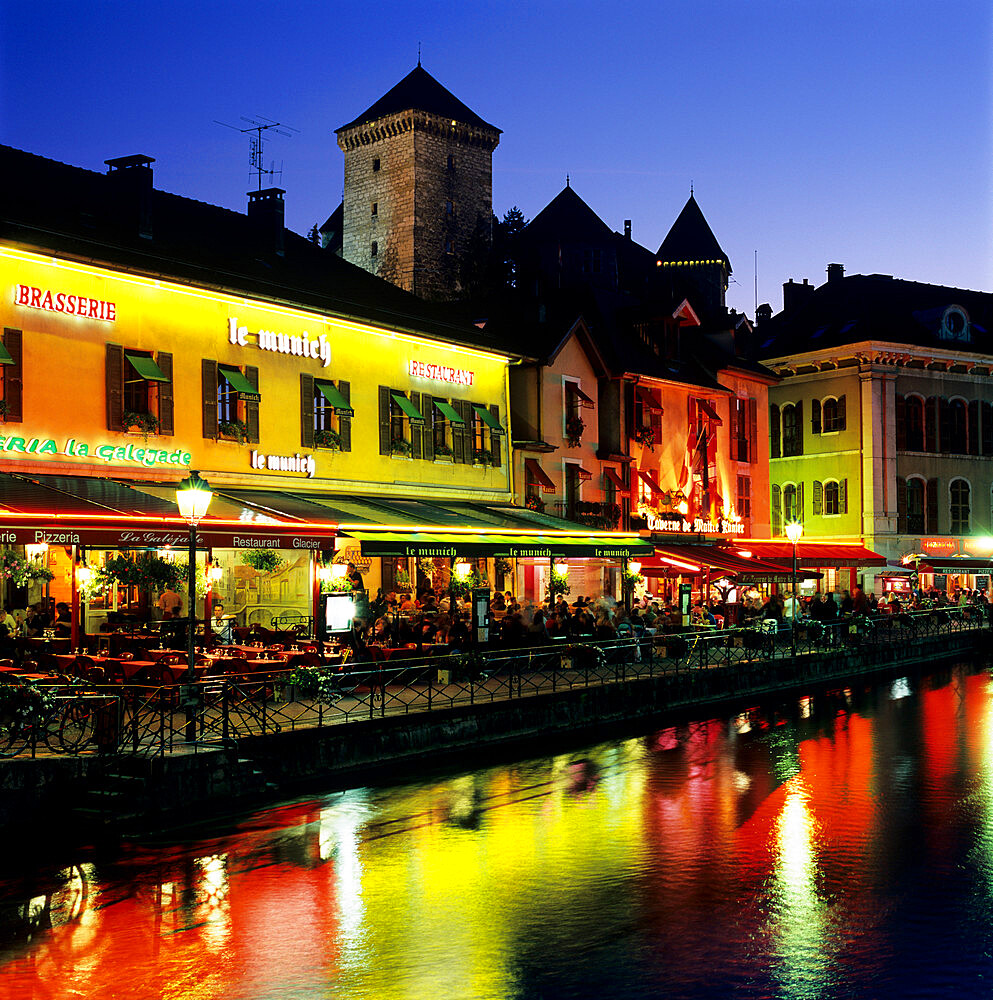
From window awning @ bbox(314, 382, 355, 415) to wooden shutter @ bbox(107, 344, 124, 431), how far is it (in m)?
5.09

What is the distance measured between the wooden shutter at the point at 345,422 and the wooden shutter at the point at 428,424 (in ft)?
8.92

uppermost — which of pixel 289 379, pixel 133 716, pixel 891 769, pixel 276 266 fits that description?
pixel 276 266

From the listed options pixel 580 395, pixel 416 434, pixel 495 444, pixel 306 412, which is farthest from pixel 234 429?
pixel 580 395

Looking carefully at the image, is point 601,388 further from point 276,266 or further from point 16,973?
point 16,973

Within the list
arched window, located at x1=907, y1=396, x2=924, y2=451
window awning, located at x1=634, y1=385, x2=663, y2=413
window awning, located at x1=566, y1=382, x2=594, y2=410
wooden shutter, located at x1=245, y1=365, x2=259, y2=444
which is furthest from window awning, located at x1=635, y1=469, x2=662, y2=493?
wooden shutter, located at x1=245, y1=365, x2=259, y2=444

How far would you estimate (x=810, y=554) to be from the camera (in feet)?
135

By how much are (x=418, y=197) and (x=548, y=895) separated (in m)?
72.0

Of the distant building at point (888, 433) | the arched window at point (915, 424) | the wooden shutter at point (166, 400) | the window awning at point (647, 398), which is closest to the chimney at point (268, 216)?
the wooden shutter at point (166, 400)

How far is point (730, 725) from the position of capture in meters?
23.3

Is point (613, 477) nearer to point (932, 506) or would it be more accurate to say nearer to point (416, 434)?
point (416, 434)

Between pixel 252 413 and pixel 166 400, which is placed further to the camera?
pixel 252 413

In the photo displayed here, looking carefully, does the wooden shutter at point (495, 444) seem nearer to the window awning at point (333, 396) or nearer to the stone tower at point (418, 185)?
the window awning at point (333, 396)

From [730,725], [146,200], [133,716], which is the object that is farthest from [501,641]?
[146,200]

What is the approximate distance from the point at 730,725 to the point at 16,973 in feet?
52.3
